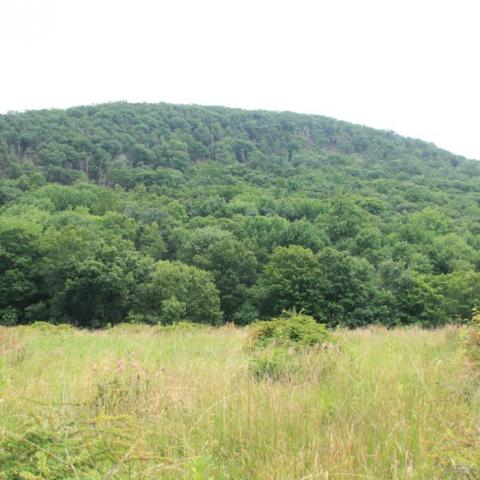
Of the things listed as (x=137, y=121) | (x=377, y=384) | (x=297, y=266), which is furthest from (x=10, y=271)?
(x=137, y=121)

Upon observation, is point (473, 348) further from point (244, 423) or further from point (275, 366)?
point (244, 423)

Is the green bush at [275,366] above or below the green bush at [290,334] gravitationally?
above

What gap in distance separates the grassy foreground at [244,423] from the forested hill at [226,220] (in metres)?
32.4

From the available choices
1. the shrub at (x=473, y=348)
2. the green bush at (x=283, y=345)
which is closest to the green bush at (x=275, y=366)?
the green bush at (x=283, y=345)

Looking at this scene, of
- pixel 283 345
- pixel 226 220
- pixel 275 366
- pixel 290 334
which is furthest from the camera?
pixel 226 220

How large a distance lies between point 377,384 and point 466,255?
6596cm

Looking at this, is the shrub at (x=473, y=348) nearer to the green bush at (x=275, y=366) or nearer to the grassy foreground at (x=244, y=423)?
the grassy foreground at (x=244, y=423)

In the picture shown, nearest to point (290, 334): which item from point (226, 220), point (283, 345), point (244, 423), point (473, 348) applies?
point (283, 345)

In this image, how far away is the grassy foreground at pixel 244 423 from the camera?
217cm

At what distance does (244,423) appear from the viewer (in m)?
3.23

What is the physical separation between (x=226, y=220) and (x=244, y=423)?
67883mm

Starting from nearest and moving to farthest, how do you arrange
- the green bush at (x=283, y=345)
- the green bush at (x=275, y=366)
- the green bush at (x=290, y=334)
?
1. the green bush at (x=275, y=366)
2. the green bush at (x=283, y=345)
3. the green bush at (x=290, y=334)

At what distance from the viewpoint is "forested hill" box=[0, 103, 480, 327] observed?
41844 mm

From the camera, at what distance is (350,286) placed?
43.4m
